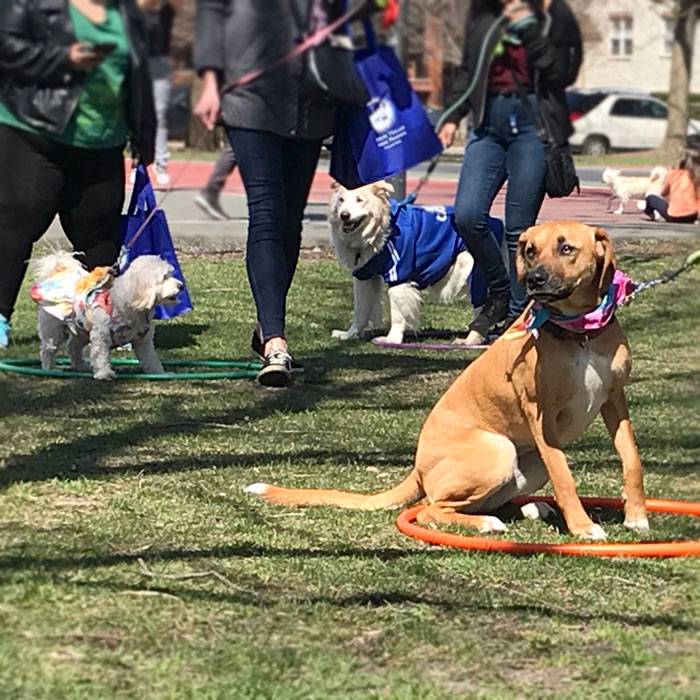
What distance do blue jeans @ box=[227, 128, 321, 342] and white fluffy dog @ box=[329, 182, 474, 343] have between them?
2874 millimetres

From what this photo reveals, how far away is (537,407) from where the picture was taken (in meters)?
4.28

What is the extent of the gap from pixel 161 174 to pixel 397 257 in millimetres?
6634

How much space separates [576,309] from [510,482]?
619 mm

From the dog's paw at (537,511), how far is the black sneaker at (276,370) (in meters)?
1.79

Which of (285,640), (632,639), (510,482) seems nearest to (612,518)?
(510,482)

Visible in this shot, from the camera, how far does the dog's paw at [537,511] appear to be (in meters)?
4.56

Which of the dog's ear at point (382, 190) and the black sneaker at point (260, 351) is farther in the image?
the dog's ear at point (382, 190)

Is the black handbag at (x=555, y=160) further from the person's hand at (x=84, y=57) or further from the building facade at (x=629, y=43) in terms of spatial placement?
the person's hand at (x=84, y=57)

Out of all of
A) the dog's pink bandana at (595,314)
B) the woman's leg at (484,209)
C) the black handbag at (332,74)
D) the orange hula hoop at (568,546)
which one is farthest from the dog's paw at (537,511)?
the black handbag at (332,74)

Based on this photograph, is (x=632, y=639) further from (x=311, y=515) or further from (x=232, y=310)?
(x=232, y=310)

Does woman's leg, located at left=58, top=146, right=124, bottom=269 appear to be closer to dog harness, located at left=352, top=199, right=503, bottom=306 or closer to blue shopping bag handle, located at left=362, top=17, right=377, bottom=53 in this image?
blue shopping bag handle, located at left=362, top=17, right=377, bottom=53

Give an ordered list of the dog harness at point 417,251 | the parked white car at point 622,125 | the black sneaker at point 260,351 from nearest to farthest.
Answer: the parked white car at point 622,125, the black sneaker at point 260,351, the dog harness at point 417,251

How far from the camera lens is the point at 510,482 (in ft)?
14.5

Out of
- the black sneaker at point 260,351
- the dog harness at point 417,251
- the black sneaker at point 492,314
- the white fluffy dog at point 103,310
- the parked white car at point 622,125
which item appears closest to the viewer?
the parked white car at point 622,125
